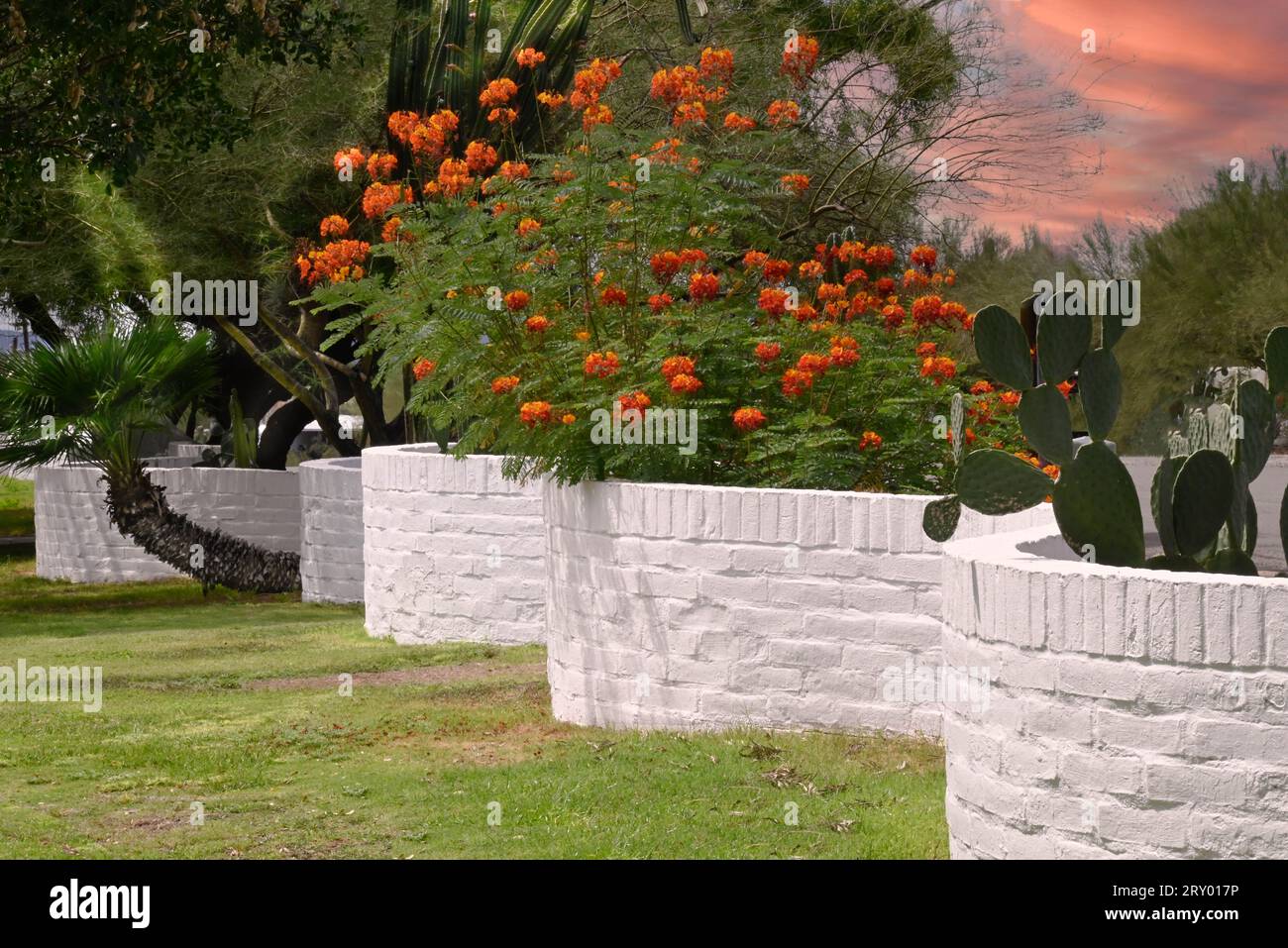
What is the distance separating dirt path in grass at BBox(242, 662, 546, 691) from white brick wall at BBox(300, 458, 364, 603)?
512 cm

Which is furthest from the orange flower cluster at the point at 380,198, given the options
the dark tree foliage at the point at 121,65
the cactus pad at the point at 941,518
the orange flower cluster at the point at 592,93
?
the cactus pad at the point at 941,518

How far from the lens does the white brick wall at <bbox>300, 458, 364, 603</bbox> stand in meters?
16.0

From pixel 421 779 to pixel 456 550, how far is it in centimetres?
514

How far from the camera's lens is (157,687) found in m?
10.8

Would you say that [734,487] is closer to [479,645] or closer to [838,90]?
Answer: [479,645]

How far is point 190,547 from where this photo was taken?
1892 centimetres

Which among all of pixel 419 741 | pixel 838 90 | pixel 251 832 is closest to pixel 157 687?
pixel 419 741

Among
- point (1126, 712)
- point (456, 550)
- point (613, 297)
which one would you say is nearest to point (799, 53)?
point (613, 297)

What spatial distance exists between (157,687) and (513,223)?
14.1 ft

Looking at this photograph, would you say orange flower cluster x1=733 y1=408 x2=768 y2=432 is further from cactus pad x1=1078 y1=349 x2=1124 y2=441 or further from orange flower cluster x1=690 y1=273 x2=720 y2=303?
cactus pad x1=1078 y1=349 x2=1124 y2=441

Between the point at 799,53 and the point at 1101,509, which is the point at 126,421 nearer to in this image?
the point at 799,53

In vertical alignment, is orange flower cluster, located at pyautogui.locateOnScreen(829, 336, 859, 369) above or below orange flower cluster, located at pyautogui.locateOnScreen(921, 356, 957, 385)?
above

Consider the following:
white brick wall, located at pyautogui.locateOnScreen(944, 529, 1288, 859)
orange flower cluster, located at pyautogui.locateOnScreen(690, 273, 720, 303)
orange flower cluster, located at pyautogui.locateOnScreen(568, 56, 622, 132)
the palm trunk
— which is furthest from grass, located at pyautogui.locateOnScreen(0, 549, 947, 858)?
the palm trunk

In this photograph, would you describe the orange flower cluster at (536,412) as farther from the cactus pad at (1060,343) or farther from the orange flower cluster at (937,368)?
the cactus pad at (1060,343)
